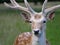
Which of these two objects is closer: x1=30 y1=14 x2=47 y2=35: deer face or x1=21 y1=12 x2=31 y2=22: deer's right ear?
x1=30 y1=14 x2=47 y2=35: deer face

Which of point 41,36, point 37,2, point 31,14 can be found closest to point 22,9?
point 31,14

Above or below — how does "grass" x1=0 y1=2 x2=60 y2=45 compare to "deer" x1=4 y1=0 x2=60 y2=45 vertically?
below

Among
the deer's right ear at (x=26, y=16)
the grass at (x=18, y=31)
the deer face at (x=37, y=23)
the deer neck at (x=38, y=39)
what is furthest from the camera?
the grass at (x=18, y=31)

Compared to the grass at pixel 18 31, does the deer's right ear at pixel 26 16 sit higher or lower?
higher

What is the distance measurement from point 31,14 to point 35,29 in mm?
547

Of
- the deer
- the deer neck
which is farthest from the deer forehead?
the deer neck

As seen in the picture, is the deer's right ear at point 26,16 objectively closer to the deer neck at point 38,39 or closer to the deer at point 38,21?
the deer at point 38,21

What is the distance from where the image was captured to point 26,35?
30.4 feet

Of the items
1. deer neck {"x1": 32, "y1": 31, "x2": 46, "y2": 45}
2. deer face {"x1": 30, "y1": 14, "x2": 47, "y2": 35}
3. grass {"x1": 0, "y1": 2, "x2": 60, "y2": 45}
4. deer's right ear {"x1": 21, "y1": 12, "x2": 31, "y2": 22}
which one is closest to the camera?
deer face {"x1": 30, "y1": 14, "x2": 47, "y2": 35}

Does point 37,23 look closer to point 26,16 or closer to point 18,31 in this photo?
point 26,16

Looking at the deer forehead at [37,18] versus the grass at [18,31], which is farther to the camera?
the grass at [18,31]

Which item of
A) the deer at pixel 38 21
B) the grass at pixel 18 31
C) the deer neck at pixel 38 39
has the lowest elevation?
the grass at pixel 18 31

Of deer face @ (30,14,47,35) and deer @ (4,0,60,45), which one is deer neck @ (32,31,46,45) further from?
deer face @ (30,14,47,35)

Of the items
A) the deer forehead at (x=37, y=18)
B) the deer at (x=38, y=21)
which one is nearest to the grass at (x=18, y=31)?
the deer at (x=38, y=21)
